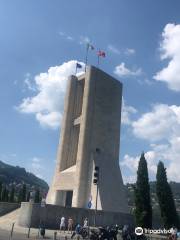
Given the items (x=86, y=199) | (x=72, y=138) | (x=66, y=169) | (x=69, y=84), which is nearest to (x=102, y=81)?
(x=69, y=84)

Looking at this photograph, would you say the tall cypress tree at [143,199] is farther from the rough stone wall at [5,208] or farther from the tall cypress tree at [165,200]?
the rough stone wall at [5,208]

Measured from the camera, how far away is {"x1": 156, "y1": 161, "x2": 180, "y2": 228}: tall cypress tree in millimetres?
40125

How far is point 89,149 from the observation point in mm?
45281

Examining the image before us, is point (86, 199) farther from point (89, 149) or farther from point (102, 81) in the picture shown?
point (102, 81)

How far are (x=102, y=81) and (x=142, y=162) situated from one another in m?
13.1

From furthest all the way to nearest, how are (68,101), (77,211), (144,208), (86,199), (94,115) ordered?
(68,101) → (94,115) → (86,199) → (144,208) → (77,211)

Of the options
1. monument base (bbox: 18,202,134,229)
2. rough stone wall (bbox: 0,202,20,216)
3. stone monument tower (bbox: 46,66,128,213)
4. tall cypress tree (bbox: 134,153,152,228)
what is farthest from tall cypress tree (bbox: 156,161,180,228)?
Result: rough stone wall (bbox: 0,202,20,216)

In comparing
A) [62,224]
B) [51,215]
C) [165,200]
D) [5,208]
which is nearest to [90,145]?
[165,200]

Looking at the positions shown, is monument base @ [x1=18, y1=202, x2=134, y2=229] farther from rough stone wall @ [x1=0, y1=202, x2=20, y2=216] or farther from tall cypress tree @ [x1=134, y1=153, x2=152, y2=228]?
rough stone wall @ [x1=0, y1=202, x2=20, y2=216]

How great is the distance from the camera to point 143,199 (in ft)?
134

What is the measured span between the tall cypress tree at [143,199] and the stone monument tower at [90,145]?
11.9ft

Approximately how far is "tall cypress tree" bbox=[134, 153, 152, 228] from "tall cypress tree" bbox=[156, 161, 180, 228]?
4.80 feet

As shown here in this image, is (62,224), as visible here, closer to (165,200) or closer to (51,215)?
(51,215)

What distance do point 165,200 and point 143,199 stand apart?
2631 millimetres
